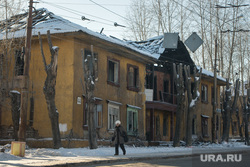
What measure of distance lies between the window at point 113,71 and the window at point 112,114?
152 cm

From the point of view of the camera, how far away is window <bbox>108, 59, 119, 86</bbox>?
2791cm

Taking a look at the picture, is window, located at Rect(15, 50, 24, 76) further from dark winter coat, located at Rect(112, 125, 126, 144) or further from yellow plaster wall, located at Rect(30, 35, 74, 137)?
dark winter coat, located at Rect(112, 125, 126, 144)

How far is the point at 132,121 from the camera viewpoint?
30.1 meters

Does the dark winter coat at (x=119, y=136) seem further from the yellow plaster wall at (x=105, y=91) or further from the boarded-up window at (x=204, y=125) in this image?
the boarded-up window at (x=204, y=125)

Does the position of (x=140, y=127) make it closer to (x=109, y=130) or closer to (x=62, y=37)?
(x=109, y=130)

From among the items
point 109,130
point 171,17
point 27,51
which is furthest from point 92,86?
point 171,17

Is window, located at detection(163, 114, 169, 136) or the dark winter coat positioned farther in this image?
window, located at detection(163, 114, 169, 136)

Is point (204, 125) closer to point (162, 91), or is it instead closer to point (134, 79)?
point (162, 91)

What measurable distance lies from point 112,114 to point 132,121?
2840mm

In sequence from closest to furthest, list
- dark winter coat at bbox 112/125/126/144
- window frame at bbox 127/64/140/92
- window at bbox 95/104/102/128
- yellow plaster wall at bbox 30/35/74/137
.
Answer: dark winter coat at bbox 112/125/126/144
yellow plaster wall at bbox 30/35/74/137
window at bbox 95/104/102/128
window frame at bbox 127/64/140/92

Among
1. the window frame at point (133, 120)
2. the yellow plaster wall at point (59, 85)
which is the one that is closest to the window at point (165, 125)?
the window frame at point (133, 120)

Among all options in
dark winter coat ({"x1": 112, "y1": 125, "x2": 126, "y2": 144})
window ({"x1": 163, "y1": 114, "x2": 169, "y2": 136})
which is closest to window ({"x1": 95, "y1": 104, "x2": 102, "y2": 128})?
dark winter coat ({"x1": 112, "y1": 125, "x2": 126, "y2": 144})

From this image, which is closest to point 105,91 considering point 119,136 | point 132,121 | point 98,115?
point 98,115

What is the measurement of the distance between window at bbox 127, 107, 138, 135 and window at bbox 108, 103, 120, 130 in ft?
4.94
